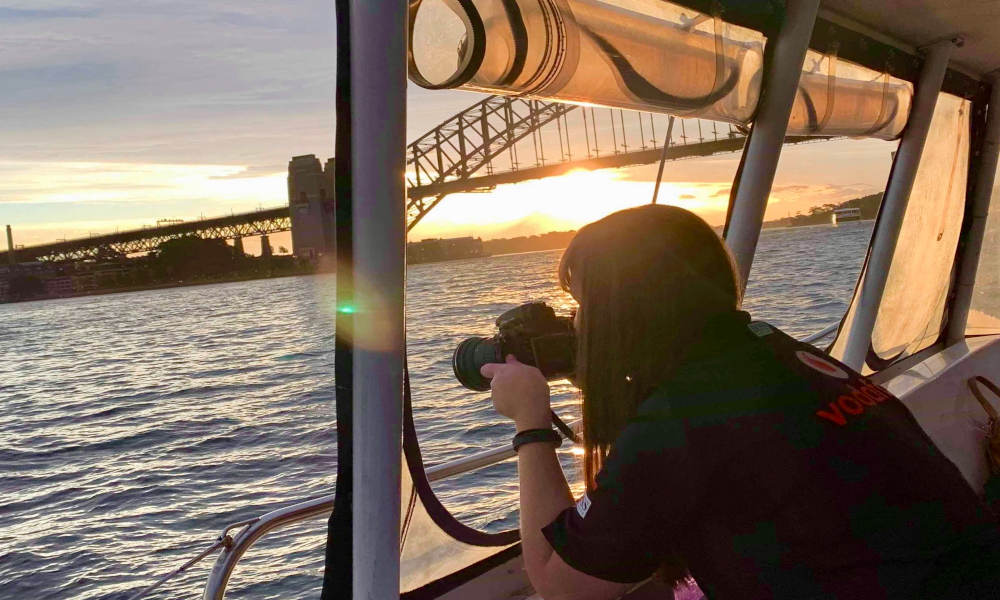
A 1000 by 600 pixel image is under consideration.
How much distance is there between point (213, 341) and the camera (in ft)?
79.0

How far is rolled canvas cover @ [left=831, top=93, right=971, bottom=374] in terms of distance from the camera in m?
3.07

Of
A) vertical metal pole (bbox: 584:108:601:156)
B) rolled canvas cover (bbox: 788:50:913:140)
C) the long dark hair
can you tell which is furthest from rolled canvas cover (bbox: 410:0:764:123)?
vertical metal pole (bbox: 584:108:601:156)

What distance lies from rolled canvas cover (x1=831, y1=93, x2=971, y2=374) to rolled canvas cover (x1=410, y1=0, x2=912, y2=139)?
0.68 meters

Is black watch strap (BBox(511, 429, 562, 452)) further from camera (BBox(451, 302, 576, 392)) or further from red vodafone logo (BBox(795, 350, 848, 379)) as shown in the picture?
red vodafone logo (BBox(795, 350, 848, 379))

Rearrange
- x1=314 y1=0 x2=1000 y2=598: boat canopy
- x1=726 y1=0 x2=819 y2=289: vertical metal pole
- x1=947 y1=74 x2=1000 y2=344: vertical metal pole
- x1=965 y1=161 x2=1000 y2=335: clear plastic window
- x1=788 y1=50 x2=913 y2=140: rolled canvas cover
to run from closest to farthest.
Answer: x1=314 y1=0 x2=1000 y2=598: boat canopy → x1=726 y1=0 x2=819 y2=289: vertical metal pole → x1=788 y1=50 x2=913 y2=140: rolled canvas cover → x1=947 y1=74 x2=1000 y2=344: vertical metal pole → x1=965 y1=161 x2=1000 y2=335: clear plastic window

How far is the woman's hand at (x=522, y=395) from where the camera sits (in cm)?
86

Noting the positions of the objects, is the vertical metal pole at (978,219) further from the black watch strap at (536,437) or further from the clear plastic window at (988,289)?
the black watch strap at (536,437)

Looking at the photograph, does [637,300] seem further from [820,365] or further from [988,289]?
[988,289]

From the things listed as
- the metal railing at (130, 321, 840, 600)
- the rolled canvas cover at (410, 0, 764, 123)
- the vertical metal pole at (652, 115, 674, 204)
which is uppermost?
the rolled canvas cover at (410, 0, 764, 123)

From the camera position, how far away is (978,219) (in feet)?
11.3

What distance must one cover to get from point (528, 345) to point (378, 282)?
214 mm

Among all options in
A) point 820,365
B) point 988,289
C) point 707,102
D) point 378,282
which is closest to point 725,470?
point 820,365

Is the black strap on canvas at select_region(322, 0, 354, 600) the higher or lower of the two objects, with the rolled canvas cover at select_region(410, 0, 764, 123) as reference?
lower

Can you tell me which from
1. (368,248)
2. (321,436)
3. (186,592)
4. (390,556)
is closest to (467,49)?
(368,248)
